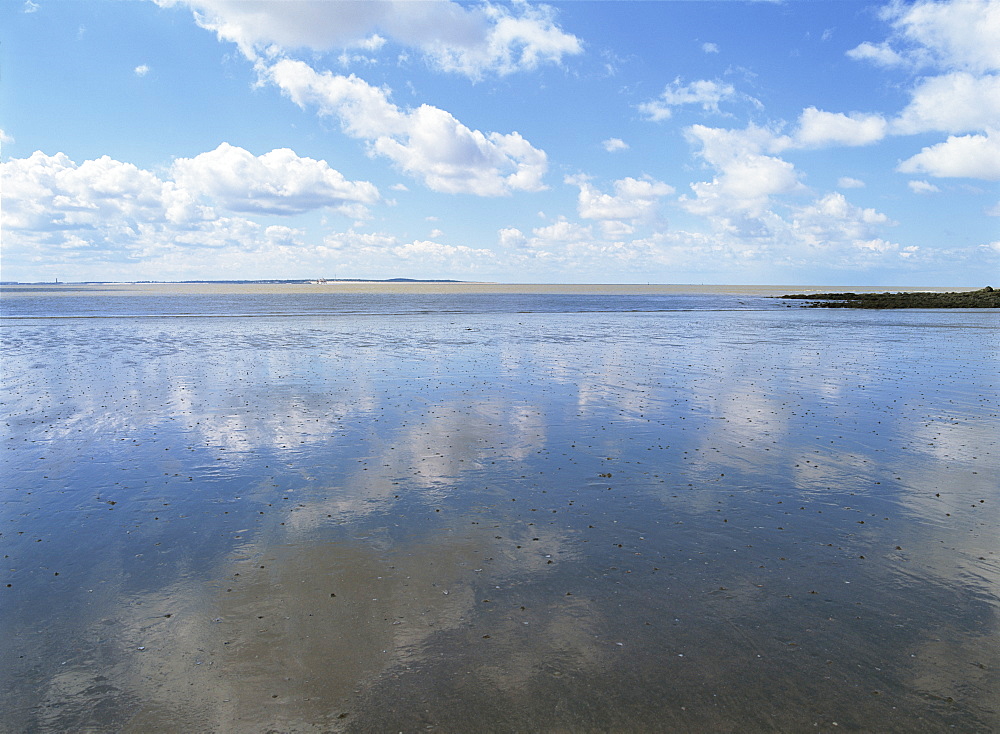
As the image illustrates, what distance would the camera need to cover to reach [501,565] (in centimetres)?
889

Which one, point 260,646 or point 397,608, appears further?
point 397,608

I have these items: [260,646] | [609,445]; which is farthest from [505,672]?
[609,445]

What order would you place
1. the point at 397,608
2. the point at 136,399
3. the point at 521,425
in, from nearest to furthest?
the point at 397,608, the point at 521,425, the point at 136,399

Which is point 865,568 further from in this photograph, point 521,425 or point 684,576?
point 521,425

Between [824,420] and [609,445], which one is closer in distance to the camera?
[609,445]

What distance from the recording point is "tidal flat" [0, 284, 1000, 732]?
6.18m

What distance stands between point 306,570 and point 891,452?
43.6 feet

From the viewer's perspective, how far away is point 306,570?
8.80 m

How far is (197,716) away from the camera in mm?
5953

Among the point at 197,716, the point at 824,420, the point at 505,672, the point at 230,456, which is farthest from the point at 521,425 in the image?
the point at 197,716

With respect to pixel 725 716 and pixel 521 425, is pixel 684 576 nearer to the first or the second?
pixel 725 716

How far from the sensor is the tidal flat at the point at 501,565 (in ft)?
20.3

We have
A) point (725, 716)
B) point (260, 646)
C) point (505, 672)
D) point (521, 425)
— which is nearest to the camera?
point (725, 716)

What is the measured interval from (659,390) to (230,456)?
1487cm
